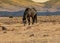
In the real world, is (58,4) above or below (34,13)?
below

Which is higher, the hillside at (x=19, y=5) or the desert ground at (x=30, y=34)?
the desert ground at (x=30, y=34)

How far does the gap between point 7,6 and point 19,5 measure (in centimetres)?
1057

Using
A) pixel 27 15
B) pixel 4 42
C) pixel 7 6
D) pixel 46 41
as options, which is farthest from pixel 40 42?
pixel 7 6

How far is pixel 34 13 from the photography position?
112 feet

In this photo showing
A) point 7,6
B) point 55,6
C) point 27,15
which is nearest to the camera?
point 27,15

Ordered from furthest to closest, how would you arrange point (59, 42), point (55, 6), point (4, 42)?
point (55, 6) < point (4, 42) < point (59, 42)

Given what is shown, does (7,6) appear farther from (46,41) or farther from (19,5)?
(46,41)

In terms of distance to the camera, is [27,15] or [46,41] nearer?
[46,41]

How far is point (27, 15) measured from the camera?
3234 centimetres

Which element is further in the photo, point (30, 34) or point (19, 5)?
point (19, 5)

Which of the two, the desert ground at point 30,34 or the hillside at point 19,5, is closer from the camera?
the desert ground at point 30,34

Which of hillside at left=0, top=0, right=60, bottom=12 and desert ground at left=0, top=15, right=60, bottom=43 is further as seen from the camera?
hillside at left=0, top=0, right=60, bottom=12

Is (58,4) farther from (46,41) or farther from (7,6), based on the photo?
(46,41)

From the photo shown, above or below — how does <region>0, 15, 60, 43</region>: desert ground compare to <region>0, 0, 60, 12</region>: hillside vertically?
above
